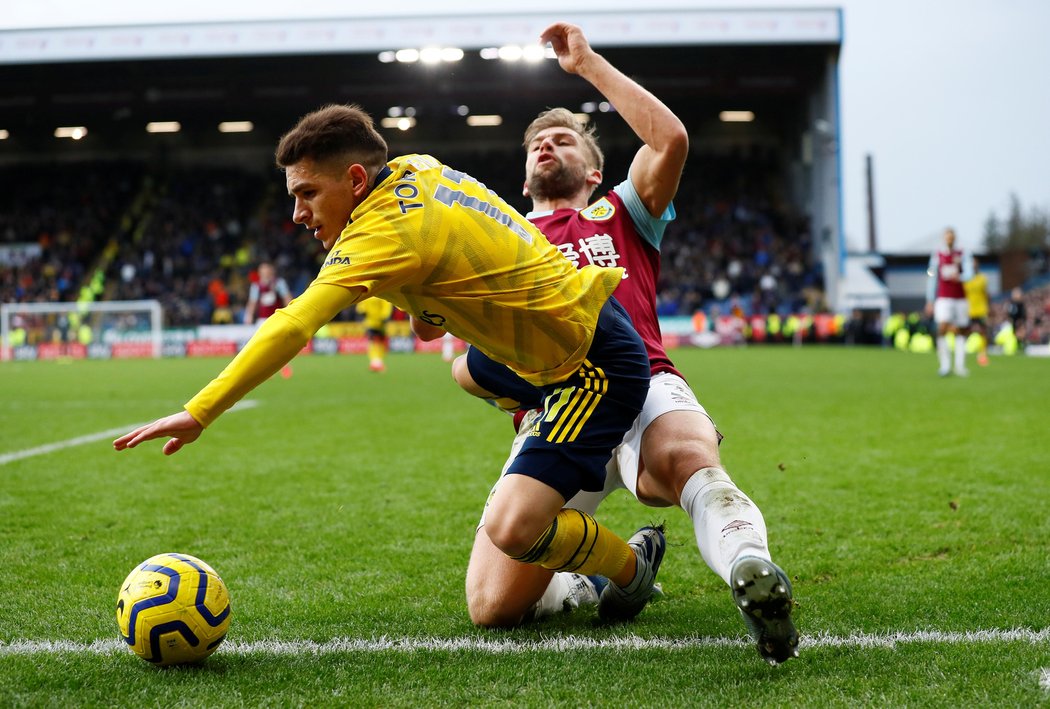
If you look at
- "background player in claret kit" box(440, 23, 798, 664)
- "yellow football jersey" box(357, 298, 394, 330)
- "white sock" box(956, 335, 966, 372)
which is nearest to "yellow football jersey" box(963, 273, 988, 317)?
"white sock" box(956, 335, 966, 372)

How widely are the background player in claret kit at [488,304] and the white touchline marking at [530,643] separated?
0.25 metres

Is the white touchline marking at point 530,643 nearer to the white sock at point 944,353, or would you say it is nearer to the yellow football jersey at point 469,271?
the yellow football jersey at point 469,271

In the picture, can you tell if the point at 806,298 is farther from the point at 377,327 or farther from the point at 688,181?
the point at 377,327

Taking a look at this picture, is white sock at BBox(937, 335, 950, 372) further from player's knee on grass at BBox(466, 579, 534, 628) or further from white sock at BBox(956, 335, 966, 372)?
player's knee on grass at BBox(466, 579, 534, 628)

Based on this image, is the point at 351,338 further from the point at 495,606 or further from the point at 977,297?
the point at 495,606

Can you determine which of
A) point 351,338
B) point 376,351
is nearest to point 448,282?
point 376,351

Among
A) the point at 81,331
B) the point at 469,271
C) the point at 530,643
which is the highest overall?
the point at 469,271

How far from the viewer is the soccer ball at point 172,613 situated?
8.70 feet

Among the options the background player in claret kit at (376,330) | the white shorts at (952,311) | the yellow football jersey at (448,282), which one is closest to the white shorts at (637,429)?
the yellow football jersey at (448,282)

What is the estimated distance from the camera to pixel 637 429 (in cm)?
322

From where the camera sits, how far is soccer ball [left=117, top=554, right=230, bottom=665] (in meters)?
2.65

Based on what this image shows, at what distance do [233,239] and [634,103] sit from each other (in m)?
35.0

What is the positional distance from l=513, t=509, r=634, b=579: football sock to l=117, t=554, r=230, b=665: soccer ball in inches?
35.8

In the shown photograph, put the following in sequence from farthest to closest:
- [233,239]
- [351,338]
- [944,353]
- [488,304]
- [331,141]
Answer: [233,239] → [351,338] → [944,353] → [488,304] → [331,141]
